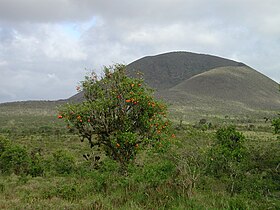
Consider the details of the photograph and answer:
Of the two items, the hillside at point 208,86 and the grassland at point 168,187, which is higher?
the hillside at point 208,86

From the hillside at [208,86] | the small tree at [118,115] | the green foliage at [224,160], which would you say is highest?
the hillside at [208,86]

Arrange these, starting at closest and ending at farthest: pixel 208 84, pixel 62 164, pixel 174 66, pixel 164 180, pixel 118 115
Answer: pixel 164 180 < pixel 118 115 < pixel 62 164 < pixel 208 84 < pixel 174 66

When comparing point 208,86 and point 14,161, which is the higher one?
point 208,86

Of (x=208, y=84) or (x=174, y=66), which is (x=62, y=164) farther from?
(x=174, y=66)

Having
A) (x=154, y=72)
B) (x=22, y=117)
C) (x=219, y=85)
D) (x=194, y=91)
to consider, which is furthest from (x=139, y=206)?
(x=154, y=72)

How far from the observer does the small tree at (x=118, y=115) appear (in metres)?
11.2

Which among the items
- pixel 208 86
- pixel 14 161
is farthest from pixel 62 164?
pixel 208 86

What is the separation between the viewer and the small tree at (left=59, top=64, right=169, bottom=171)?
11.2 m

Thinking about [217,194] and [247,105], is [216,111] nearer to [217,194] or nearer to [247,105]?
[247,105]

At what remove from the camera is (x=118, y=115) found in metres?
11.5

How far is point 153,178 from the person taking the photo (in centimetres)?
887

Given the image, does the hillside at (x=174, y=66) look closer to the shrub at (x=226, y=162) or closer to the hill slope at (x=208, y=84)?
the hill slope at (x=208, y=84)

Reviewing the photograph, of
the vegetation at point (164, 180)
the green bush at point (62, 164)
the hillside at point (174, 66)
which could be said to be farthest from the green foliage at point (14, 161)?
the hillside at point (174, 66)

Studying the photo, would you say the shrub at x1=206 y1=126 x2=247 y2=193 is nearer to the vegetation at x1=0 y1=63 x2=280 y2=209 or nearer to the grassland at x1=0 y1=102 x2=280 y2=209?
the vegetation at x1=0 y1=63 x2=280 y2=209
